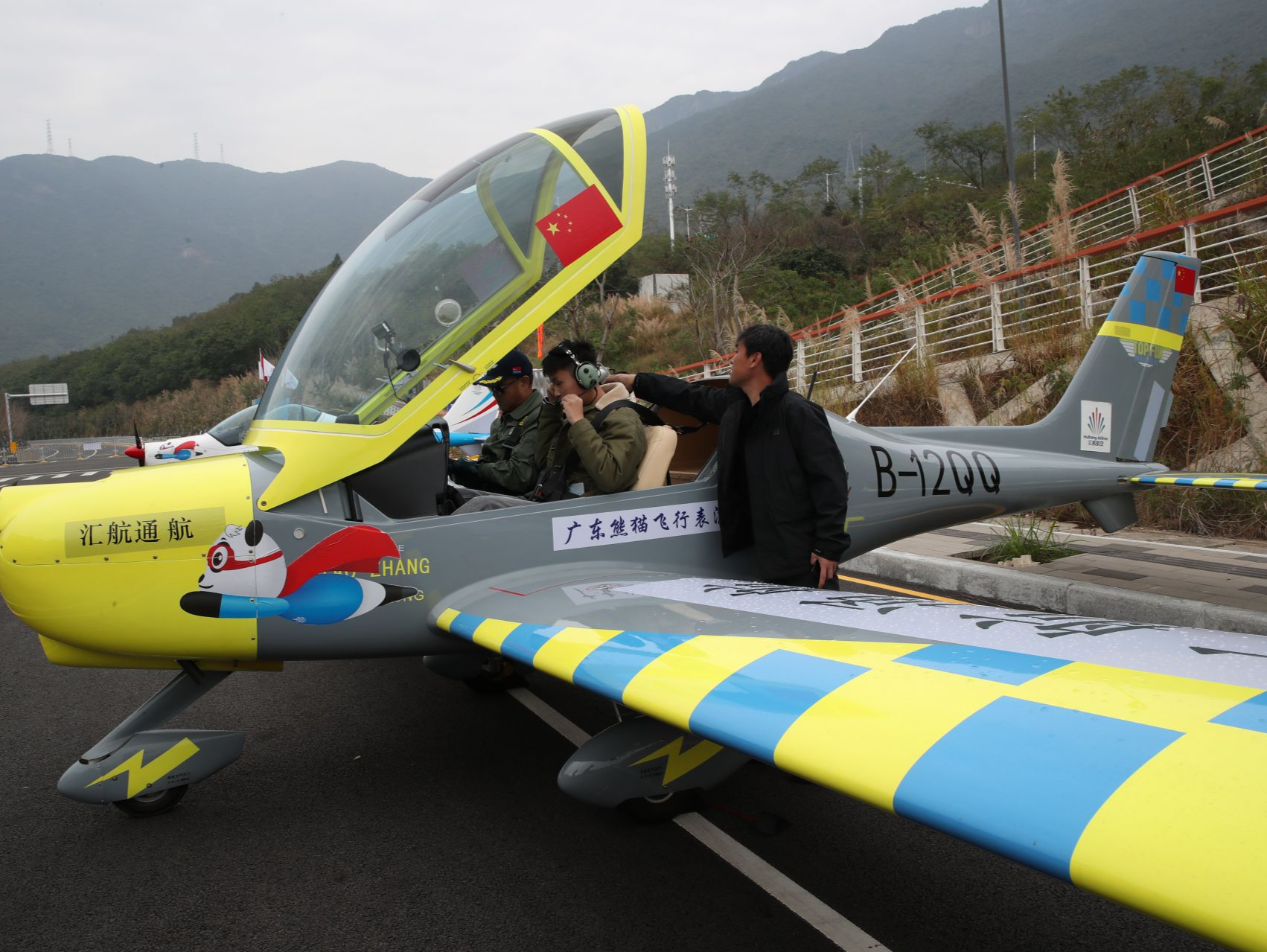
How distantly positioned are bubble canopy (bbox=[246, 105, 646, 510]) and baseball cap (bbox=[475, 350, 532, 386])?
36.4 inches

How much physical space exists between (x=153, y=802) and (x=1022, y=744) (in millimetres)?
3025

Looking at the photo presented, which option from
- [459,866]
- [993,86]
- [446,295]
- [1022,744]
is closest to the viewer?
[1022,744]

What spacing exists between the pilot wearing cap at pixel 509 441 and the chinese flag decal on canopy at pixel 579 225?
854mm

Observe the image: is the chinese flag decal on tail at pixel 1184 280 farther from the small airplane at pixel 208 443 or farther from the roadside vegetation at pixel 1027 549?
the small airplane at pixel 208 443

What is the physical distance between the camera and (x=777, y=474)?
3340 mm

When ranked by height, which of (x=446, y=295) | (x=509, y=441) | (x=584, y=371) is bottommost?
(x=509, y=441)

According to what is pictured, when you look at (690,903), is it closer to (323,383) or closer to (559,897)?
(559,897)

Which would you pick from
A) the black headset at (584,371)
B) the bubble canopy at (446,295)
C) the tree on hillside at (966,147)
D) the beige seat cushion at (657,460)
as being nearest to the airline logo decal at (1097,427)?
the beige seat cushion at (657,460)

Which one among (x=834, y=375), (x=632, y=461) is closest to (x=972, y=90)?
(x=834, y=375)

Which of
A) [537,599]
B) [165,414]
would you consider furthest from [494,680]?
[165,414]

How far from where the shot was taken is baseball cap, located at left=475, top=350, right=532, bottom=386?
3982 mm

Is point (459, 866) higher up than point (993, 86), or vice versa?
point (993, 86)

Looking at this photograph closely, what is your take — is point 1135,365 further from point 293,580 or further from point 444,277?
point 293,580

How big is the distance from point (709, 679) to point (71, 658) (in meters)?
2.46
